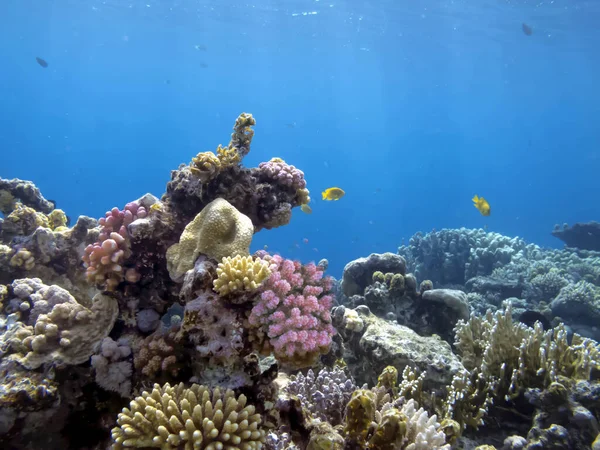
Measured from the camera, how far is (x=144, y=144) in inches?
5915

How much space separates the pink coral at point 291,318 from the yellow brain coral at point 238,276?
202 millimetres

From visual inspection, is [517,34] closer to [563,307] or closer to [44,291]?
[563,307]

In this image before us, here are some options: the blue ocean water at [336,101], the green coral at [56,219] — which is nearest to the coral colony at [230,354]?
the green coral at [56,219]

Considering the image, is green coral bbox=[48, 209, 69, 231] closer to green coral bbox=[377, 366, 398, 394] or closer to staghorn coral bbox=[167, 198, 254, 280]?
staghorn coral bbox=[167, 198, 254, 280]

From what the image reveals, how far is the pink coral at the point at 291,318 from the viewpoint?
143 inches

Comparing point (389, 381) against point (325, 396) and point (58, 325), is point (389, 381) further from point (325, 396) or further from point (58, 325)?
point (58, 325)

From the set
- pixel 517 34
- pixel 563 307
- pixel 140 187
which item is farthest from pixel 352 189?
pixel 563 307

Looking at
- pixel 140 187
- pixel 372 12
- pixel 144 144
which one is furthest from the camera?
pixel 144 144

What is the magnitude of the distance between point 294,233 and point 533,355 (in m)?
94.9

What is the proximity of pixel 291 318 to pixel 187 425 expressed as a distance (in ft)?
4.52

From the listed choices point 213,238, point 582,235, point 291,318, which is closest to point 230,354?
point 291,318

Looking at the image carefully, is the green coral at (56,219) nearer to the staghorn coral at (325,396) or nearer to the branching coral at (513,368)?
the staghorn coral at (325,396)

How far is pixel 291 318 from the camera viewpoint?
3.74 m

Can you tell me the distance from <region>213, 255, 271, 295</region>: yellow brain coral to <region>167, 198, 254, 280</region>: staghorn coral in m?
0.47
